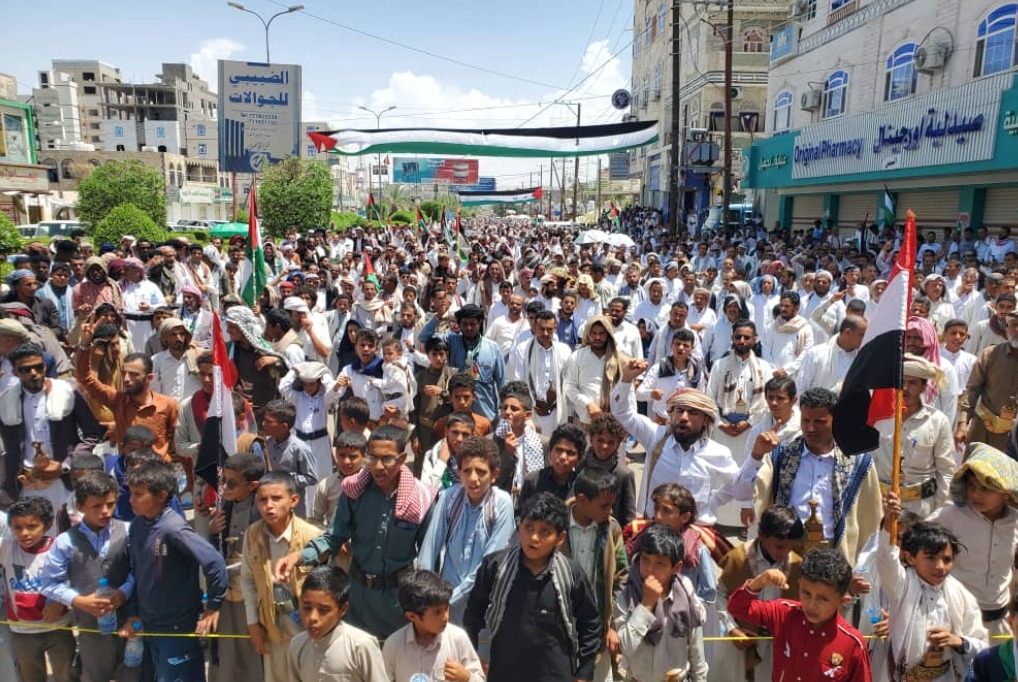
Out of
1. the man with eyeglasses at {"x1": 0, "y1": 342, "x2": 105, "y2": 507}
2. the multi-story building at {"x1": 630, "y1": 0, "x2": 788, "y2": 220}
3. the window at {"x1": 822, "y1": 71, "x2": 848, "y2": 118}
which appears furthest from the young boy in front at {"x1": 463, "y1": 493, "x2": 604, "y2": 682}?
the multi-story building at {"x1": 630, "y1": 0, "x2": 788, "y2": 220}

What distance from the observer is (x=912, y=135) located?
16.1 m

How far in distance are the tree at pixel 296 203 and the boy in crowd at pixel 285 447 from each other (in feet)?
70.2

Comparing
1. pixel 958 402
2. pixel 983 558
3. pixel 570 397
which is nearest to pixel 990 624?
pixel 983 558

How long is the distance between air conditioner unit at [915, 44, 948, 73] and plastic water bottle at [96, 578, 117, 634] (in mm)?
19164

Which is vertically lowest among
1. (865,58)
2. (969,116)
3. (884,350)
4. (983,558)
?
(983,558)

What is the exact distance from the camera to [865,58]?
19938 millimetres

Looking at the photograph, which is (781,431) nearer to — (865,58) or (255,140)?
(865,58)

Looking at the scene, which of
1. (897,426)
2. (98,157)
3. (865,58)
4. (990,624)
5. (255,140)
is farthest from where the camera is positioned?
(98,157)

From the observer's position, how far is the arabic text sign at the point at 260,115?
85.7ft

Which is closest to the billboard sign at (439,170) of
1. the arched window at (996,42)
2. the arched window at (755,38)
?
the arched window at (755,38)

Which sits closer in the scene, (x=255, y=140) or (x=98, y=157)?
(x=255, y=140)

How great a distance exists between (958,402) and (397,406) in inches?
163

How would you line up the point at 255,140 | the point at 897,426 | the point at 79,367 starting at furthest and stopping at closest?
the point at 255,140 < the point at 79,367 < the point at 897,426

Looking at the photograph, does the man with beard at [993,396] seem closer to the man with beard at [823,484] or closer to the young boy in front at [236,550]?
the man with beard at [823,484]
